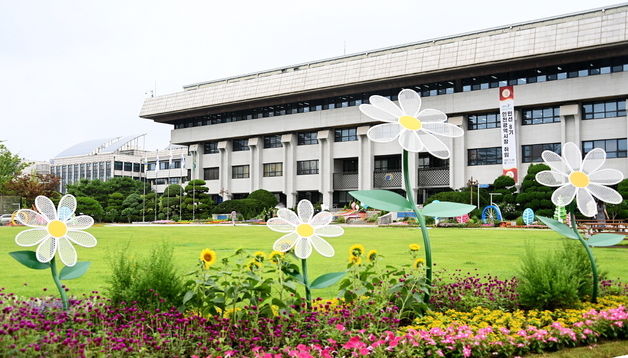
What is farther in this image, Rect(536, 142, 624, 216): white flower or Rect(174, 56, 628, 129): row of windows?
Rect(174, 56, 628, 129): row of windows

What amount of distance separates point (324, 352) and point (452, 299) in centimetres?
273

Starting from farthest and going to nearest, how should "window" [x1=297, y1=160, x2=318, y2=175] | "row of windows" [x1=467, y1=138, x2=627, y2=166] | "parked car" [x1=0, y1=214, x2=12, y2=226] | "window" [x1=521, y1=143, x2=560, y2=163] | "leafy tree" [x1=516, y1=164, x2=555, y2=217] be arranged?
"window" [x1=297, y1=160, x2=318, y2=175], "window" [x1=521, y1=143, x2=560, y2=163], "parked car" [x1=0, y1=214, x2=12, y2=226], "row of windows" [x1=467, y1=138, x2=627, y2=166], "leafy tree" [x1=516, y1=164, x2=555, y2=217]

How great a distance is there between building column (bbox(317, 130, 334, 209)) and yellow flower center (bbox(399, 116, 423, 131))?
47894mm

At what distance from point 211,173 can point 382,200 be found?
59.7 meters

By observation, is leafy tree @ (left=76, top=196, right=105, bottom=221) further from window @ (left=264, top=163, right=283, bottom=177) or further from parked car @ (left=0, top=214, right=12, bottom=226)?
window @ (left=264, top=163, right=283, bottom=177)

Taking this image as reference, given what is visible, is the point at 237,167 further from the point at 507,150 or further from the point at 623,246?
the point at 623,246

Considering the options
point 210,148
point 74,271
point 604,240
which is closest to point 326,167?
point 210,148

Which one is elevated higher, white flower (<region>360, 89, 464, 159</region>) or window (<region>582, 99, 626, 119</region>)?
window (<region>582, 99, 626, 119</region>)

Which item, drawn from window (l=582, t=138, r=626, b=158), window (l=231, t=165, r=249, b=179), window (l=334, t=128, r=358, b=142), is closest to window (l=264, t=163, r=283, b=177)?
window (l=231, t=165, r=249, b=179)

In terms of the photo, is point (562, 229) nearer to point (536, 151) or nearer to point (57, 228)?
point (57, 228)

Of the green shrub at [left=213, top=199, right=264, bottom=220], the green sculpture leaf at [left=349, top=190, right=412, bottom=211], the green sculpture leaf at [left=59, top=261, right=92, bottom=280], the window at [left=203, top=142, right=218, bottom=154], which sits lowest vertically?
the green shrub at [left=213, top=199, right=264, bottom=220]

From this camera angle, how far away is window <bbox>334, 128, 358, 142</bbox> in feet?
179

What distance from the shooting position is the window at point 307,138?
187 ft

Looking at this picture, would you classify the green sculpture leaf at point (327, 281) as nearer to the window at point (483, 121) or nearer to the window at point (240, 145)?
the window at point (483, 121)
